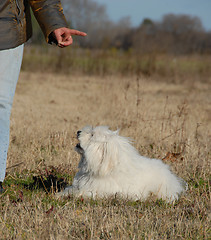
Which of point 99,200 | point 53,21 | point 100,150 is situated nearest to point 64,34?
point 53,21

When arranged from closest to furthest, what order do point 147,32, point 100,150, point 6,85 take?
1. point 6,85
2. point 100,150
3. point 147,32

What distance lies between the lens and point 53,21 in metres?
3.05

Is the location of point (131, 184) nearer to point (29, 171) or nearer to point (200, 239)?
point (200, 239)

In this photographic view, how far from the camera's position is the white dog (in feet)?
10.8

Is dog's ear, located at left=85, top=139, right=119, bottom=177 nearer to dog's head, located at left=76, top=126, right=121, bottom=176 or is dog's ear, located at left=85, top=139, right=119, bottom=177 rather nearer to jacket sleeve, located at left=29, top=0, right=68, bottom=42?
dog's head, located at left=76, top=126, right=121, bottom=176

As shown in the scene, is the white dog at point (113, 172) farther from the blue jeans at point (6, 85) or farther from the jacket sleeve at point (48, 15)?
the jacket sleeve at point (48, 15)

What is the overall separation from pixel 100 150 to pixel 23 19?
4.34 ft

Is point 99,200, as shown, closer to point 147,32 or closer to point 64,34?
point 64,34

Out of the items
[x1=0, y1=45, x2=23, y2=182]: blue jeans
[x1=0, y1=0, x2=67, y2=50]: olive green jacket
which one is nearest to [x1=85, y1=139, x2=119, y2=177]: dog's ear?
[x1=0, y1=45, x2=23, y2=182]: blue jeans

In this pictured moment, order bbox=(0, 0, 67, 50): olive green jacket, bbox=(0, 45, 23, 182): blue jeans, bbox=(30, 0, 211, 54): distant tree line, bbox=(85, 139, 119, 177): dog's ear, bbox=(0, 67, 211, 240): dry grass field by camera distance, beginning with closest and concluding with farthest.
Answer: bbox=(0, 67, 211, 240): dry grass field < bbox=(0, 0, 67, 50): olive green jacket < bbox=(0, 45, 23, 182): blue jeans < bbox=(85, 139, 119, 177): dog's ear < bbox=(30, 0, 211, 54): distant tree line

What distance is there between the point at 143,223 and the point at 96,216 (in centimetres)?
40

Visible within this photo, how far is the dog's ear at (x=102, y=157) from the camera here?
326cm

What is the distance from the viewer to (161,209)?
3188 millimetres

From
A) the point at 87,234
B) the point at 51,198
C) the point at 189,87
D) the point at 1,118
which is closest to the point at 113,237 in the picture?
the point at 87,234
